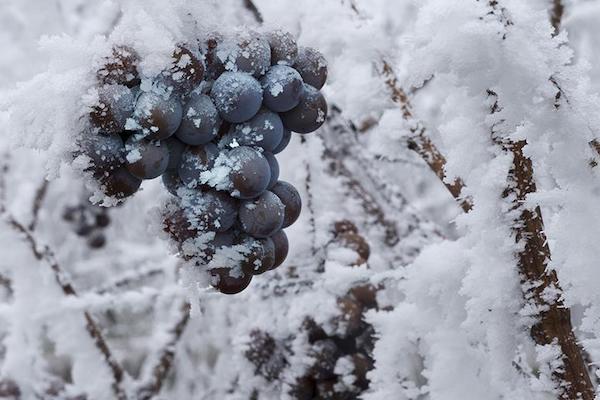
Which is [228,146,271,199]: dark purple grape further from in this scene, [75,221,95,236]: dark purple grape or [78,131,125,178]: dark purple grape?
[75,221,95,236]: dark purple grape

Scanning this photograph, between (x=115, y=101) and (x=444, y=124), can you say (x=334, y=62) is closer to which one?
(x=444, y=124)

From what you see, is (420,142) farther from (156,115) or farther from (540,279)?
(156,115)

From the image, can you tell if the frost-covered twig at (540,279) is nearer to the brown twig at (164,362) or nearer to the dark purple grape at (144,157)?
the dark purple grape at (144,157)

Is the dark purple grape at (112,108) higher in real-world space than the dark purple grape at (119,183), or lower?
higher

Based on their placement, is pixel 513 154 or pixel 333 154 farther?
pixel 333 154

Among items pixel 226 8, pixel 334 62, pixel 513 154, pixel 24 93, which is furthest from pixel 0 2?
pixel 513 154

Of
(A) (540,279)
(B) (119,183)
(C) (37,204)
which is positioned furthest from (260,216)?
(C) (37,204)

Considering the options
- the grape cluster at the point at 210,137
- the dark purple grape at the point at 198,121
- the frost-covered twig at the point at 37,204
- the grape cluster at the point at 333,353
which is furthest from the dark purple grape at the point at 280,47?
the frost-covered twig at the point at 37,204
